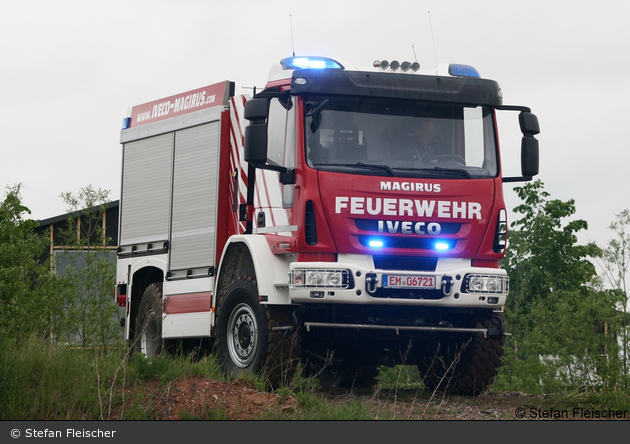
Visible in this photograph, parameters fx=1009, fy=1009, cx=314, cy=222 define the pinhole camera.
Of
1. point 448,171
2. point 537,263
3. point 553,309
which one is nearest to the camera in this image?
point 448,171

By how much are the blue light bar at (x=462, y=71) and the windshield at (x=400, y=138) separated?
469 millimetres

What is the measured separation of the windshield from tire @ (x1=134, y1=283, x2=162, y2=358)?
4.45 metres

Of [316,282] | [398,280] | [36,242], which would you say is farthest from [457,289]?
[36,242]

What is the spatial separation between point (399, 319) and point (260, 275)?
1.55 m

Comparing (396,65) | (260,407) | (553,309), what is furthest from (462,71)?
(553,309)

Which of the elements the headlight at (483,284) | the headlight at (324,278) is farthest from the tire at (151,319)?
the headlight at (483,284)

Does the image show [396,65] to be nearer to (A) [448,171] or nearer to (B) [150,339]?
(A) [448,171]

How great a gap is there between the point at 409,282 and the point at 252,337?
5.95 feet

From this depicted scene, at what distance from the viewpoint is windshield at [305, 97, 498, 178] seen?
34.7 ft

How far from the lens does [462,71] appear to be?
1150 centimetres

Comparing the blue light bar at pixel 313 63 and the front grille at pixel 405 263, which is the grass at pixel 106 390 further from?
the blue light bar at pixel 313 63

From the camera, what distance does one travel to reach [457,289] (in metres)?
10.6

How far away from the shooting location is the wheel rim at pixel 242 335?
1081cm

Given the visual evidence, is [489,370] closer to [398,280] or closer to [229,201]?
[398,280]
